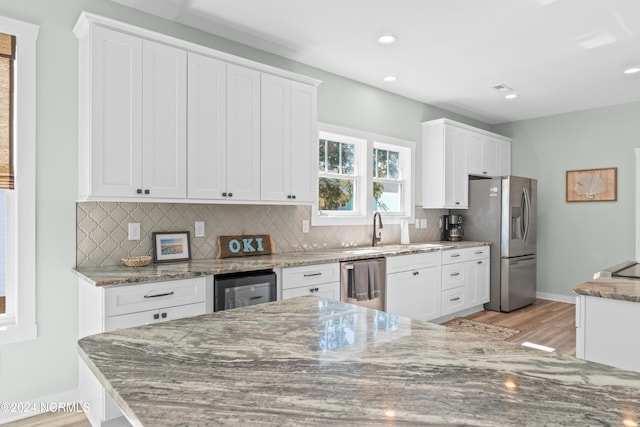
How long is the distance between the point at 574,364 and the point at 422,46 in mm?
3101

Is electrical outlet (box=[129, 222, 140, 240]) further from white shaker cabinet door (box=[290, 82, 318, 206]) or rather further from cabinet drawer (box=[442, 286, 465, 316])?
cabinet drawer (box=[442, 286, 465, 316])

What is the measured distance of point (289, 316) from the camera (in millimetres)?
1338

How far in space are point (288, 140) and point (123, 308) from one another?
5.96 ft

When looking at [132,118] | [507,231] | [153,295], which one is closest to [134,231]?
[153,295]

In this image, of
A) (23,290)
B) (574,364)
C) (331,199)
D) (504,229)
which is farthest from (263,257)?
(504,229)

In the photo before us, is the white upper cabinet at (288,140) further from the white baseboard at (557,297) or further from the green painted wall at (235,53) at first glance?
the white baseboard at (557,297)

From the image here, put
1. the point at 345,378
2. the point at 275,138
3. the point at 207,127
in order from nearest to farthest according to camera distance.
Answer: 1. the point at 345,378
2. the point at 207,127
3. the point at 275,138

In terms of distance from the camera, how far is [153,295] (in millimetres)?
2344

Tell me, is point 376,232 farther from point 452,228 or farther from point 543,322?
point 543,322

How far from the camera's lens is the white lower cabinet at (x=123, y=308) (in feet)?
7.23

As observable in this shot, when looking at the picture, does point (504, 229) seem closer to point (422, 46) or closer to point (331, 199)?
point (331, 199)

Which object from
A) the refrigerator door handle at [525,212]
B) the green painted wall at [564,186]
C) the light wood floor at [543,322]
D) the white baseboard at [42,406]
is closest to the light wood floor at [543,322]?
the light wood floor at [543,322]

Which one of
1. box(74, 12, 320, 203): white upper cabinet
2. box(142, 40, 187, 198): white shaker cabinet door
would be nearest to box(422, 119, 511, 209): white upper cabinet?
box(74, 12, 320, 203): white upper cabinet

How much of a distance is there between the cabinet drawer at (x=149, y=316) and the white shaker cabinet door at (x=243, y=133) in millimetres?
878
